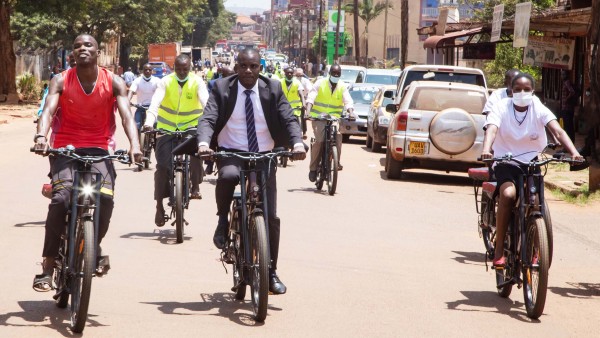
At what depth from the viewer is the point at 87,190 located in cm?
675

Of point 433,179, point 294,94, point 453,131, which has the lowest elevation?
point 433,179

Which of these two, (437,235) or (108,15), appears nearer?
(437,235)

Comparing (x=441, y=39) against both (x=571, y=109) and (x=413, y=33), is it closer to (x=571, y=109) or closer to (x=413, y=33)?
(x=571, y=109)

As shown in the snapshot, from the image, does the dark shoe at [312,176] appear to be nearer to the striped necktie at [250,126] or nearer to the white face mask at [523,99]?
the white face mask at [523,99]

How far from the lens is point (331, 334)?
6836 mm

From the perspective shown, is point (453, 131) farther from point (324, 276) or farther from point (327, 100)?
point (324, 276)

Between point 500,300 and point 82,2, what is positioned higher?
point 82,2

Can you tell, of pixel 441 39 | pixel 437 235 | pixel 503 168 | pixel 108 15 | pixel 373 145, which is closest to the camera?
pixel 503 168

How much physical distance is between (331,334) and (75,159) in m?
1.92

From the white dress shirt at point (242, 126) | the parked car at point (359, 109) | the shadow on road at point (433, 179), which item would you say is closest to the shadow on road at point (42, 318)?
the white dress shirt at point (242, 126)

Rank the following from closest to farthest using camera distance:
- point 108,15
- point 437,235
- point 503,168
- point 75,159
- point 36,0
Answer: point 75,159 < point 503,168 < point 437,235 < point 36,0 < point 108,15

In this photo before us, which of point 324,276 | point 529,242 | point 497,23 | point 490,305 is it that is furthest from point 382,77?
point 529,242

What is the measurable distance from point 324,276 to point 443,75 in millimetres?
13677

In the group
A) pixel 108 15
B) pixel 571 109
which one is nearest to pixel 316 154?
pixel 571 109
